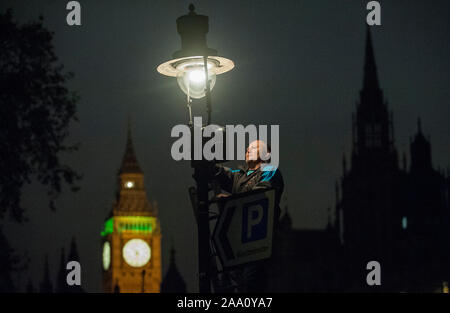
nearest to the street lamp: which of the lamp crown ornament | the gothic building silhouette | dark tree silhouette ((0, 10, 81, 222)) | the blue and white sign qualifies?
the lamp crown ornament

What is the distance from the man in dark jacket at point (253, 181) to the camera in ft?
30.2

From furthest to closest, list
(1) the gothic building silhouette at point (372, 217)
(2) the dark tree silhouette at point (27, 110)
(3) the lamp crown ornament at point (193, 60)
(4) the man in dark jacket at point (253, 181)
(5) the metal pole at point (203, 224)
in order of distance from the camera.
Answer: (1) the gothic building silhouette at point (372, 217)
(2) the dark tree silhouette at point (27, 110)
(3) the lamp crown ornament at point (193, 60)
(4) the man in dark jacket at point (253, 181)
(5) the metal pole at point (203, 224)

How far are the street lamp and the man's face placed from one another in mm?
626

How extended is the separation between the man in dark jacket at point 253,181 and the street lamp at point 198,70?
43 cm

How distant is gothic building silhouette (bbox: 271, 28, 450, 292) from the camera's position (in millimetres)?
150000

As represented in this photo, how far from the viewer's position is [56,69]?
1116 inches

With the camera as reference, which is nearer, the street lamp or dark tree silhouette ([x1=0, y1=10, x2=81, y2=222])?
the street lamp

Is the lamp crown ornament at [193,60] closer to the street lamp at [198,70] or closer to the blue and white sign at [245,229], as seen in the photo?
the street lamp at [198,70]

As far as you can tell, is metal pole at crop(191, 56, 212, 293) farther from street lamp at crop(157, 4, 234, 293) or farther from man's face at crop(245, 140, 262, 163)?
man's face at crop(245, 140, 262, 163)

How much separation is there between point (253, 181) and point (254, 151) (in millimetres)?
362

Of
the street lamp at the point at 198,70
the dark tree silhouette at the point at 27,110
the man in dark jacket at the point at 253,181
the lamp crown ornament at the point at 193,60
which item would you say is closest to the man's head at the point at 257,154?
the man in dark jacket at the point at 253,181

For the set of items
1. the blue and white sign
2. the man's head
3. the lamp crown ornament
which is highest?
the lamp crown ornament
